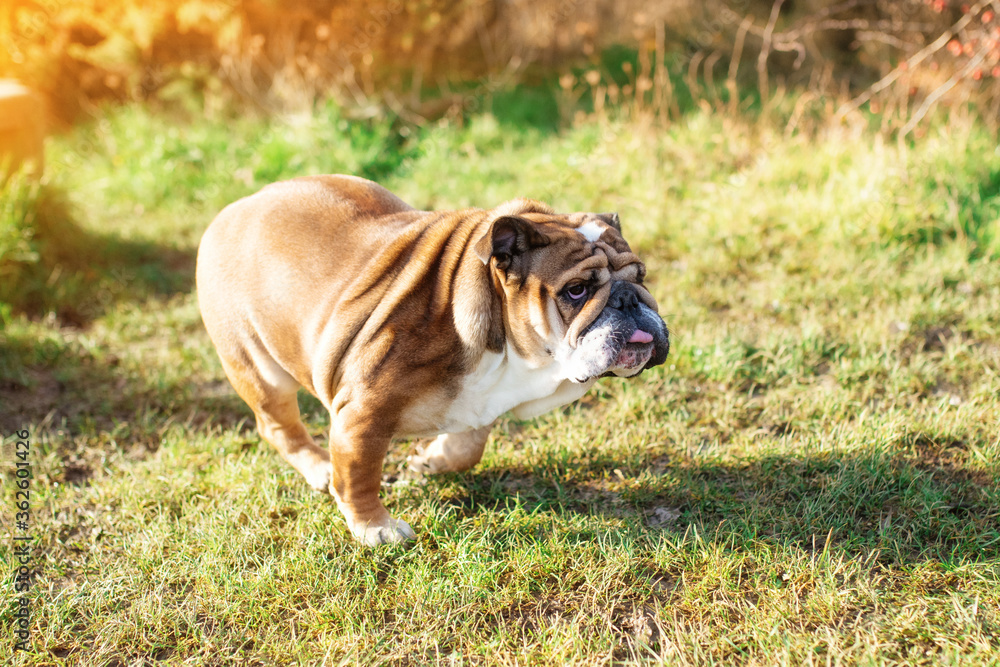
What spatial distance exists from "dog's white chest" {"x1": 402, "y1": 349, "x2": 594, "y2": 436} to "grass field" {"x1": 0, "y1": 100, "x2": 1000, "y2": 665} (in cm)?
57

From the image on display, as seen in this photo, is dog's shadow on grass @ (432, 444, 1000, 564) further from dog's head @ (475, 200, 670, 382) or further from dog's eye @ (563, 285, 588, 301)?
dog's eye @ (563, 285, 588, 301)

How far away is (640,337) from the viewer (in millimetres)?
2908

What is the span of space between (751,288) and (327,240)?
326cm

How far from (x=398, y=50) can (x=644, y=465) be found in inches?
266

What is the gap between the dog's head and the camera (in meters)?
2.87

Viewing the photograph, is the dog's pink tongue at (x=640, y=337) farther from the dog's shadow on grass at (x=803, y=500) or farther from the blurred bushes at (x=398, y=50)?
the blurred bushes at (x=398, y=50)

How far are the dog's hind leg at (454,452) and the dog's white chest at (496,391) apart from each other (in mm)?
359

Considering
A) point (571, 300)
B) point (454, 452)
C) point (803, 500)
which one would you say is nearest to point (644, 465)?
point (803, 500)

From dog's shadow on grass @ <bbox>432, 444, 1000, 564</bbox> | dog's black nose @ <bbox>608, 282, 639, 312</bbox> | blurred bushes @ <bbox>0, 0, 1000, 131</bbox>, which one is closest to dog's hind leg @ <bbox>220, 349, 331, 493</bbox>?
dog's shadow on grass @ <bbox>432, 444, 1000, 564</bbox>

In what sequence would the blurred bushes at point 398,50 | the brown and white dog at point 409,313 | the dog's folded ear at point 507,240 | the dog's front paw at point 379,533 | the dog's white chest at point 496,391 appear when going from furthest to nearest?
the blurred bushes at point 398,50 → the dog's front paw at point 379,533 → the dog's white chest at point 496,391 → the brown and white dog at point 409,313 → the dog's folded ear at point 507,240

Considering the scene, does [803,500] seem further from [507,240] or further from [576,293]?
[507,240]

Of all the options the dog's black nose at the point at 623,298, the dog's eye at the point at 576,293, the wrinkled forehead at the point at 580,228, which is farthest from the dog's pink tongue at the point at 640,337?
the wrinkled forehead at the point at 580,228

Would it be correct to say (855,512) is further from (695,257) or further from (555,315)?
(695,257)

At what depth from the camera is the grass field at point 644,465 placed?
300 cm
